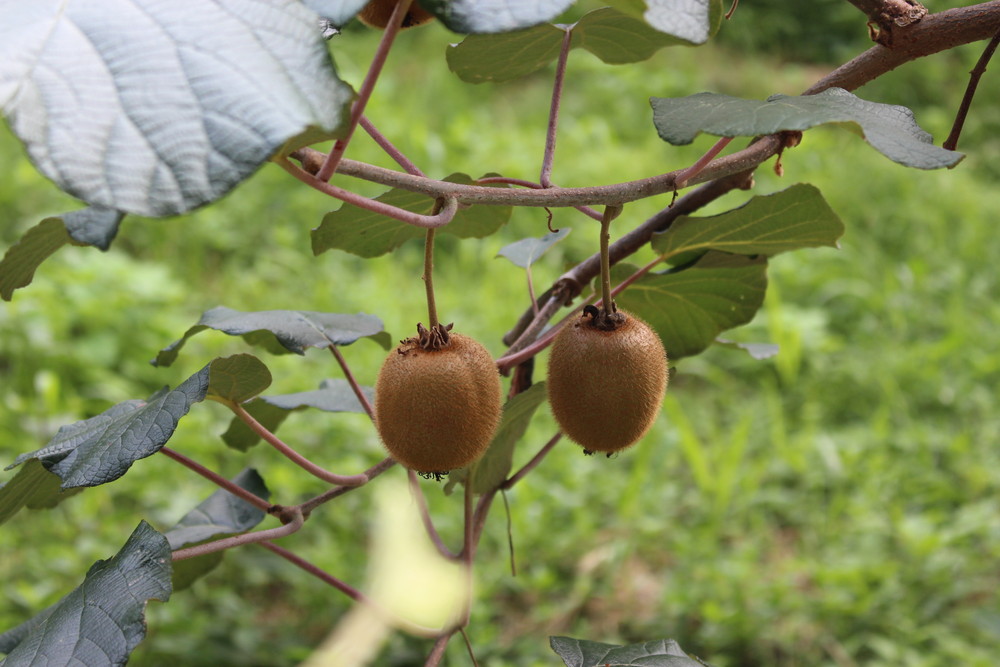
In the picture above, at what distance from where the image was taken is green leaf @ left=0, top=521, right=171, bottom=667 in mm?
569

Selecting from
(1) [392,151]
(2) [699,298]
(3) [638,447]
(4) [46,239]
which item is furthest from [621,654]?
(3) [638,447]

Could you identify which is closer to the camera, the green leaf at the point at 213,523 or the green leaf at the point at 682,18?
the green leaf at the point at 682,18

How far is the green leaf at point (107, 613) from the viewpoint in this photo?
22.4 inches

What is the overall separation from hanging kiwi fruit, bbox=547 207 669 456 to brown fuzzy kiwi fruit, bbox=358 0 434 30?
0.20 meters

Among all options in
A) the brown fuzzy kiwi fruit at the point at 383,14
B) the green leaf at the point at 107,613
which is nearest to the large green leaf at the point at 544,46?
the brown fuzzy kiwi fruit at the point at 383,14

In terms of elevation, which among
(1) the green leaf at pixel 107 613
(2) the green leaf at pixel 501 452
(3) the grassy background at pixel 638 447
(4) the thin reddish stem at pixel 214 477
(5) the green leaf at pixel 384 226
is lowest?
(3) the grassy background at pixel 638 447

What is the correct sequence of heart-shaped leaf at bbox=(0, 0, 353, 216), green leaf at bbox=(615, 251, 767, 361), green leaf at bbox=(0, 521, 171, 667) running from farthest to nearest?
green leaf at bbox=(615, 251, 767, 361) < green leaf at bbox=(0, 521, 171, 667) < heart-shaped leaf at bbox=(0, 0, 353, 216)

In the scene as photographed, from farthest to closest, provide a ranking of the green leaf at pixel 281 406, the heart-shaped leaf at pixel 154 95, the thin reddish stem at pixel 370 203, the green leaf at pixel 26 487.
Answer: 1. the green leaf at pixel 281 406
2. the green leaf at pixel 26 487
3. the thin reddish stem at pixel 370 203
4. the heart-shaped leaf at pixel 154 95

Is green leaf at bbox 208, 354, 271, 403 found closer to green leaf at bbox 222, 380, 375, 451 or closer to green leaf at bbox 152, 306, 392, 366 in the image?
green leaf at bbox 152, 306, 392, 366

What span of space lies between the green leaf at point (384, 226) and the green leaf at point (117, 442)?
0.19m

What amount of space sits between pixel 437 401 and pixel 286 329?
0.22 meters

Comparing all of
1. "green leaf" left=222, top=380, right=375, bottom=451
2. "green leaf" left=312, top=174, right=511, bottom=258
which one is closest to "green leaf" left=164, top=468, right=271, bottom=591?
"green leaf" left=222, top=380, right=375, bottom=451

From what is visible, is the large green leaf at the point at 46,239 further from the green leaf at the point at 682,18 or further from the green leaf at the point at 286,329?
the green leaf at the point at 682,18

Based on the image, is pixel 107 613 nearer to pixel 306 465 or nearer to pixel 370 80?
pixel 306 465
